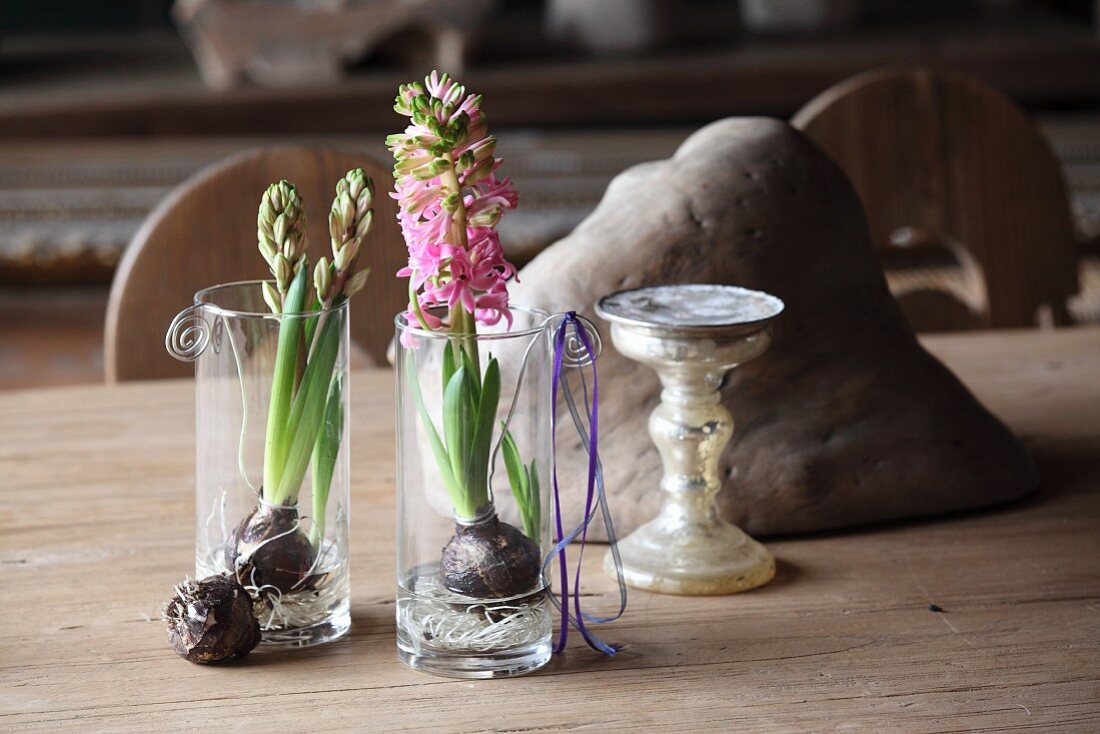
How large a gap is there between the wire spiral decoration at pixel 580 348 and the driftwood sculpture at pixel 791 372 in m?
0.16

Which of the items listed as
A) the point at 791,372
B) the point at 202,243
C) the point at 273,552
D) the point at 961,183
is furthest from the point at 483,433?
the point at 961,183

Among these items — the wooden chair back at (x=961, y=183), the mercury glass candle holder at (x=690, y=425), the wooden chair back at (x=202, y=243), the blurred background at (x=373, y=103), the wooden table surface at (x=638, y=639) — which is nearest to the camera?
the wooden table surface at (x=638, y=639)

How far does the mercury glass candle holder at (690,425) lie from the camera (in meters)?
0.66

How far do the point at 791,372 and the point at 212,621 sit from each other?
0.37 m

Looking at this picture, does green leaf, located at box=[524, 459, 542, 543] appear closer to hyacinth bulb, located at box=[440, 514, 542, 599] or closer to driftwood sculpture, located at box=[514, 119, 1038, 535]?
hyacinth bulb, located at box=[440, 514, 542, 599]

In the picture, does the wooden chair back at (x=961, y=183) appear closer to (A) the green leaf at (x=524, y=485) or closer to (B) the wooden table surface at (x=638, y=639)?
(B) the wooden table surface at (x=638, y=639)

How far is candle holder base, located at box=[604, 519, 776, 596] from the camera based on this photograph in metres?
0.69

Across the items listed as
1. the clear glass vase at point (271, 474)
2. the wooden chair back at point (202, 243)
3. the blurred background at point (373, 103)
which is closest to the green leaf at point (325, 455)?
the clear glass vase at point (271, 474)

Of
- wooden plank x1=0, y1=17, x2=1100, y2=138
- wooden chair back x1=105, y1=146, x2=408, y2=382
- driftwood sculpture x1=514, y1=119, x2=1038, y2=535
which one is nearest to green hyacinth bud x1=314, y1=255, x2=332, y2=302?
driftwood sculpture x1=514, y1=119, x2=1038, y2=535

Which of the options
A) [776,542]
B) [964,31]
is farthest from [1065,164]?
[776,542]

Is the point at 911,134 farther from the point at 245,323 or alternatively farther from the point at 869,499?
the point at 245,323

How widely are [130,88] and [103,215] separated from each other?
23cm

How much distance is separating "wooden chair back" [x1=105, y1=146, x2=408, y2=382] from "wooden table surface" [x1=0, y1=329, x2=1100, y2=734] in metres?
0.26

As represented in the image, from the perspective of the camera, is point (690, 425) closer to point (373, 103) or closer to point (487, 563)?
point (487, 563)
